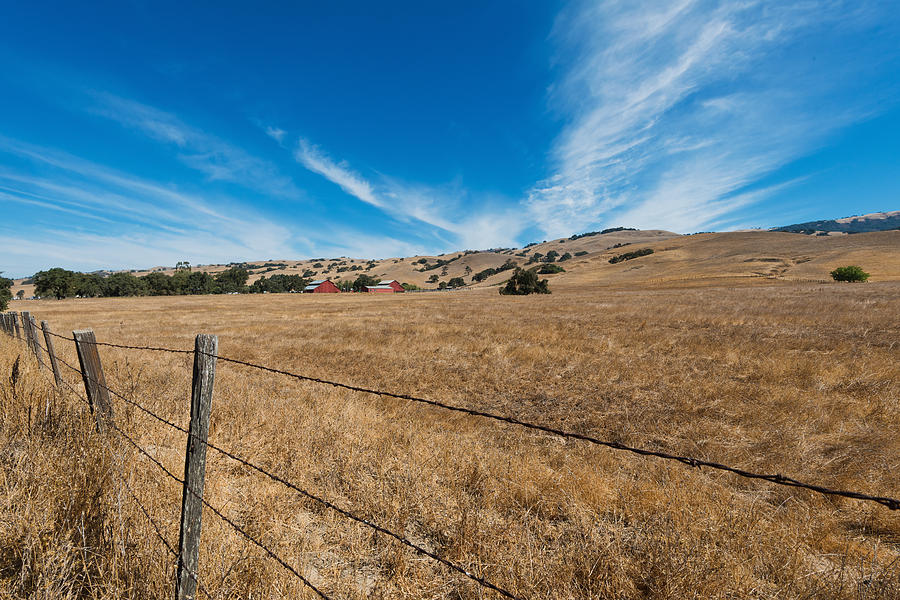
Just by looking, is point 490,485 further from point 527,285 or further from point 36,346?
point 527,285

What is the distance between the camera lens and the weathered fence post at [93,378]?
4.31 meters

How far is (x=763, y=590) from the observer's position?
2896mm

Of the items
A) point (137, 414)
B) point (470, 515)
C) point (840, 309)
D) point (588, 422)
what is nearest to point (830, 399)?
point (588, 422)

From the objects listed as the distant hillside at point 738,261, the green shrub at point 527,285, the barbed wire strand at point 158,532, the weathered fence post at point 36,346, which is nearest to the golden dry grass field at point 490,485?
the barbed wire strand at point 158,532

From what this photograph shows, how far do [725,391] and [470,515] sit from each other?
7.25 metres

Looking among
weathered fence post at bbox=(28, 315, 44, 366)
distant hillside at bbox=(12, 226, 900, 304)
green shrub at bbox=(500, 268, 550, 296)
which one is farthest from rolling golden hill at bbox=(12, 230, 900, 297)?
weathered fence post at bbox=(28, 315, 44, 366)

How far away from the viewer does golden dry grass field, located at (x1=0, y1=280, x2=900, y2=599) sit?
2.83 metres

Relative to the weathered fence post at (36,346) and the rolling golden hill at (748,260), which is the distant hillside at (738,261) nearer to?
the rolling golden hill at (748,260)

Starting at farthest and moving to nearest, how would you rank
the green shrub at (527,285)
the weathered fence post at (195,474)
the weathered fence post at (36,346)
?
the green shrub at (527,285), the weathered fence post at (36,346), the weathered fence post at (195,474)

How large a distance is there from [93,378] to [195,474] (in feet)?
10.2

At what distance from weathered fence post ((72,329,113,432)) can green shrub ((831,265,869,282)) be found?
258ft

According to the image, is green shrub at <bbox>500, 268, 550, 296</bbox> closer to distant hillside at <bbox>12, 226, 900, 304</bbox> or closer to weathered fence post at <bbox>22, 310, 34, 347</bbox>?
distant hillside at <bbox>12, 226, 900, 304</bbox>

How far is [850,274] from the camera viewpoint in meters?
52.2

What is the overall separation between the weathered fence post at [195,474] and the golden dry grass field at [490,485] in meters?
0.19
